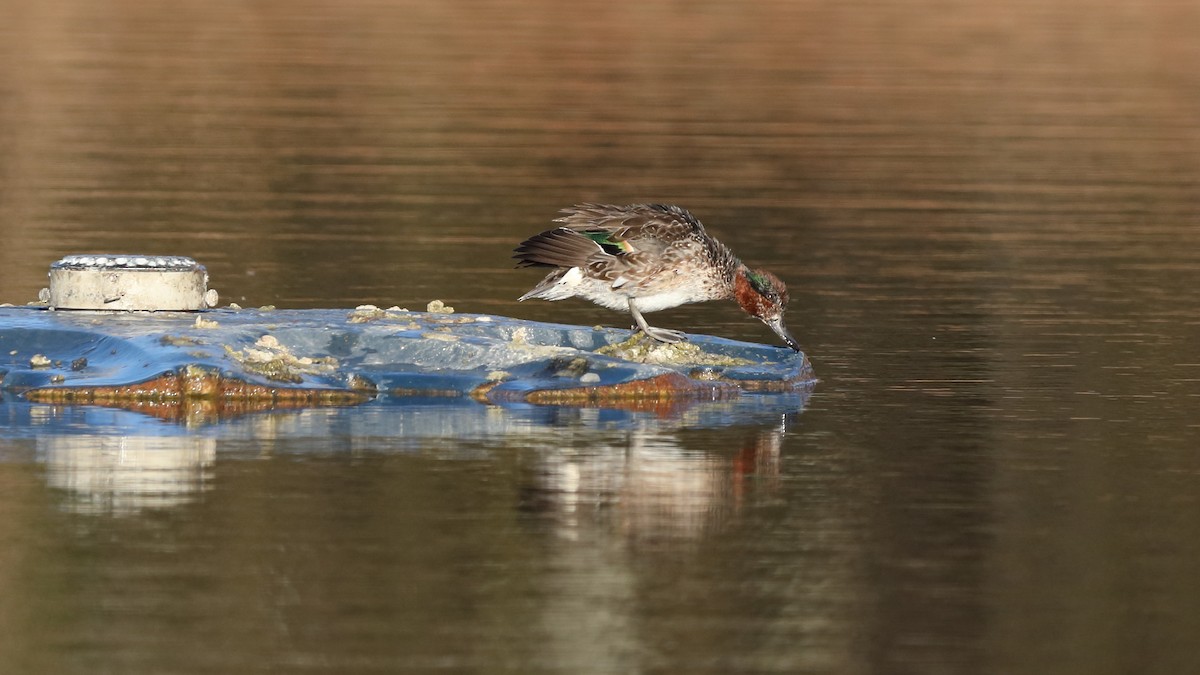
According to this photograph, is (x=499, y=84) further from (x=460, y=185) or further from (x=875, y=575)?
(x=875, y=575)

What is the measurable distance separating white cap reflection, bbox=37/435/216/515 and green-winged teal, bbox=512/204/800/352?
4.59 m

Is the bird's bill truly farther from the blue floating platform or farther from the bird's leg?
the bird's leg

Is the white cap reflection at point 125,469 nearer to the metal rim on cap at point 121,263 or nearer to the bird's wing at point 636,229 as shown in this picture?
the metal rim on cap at point 121,263

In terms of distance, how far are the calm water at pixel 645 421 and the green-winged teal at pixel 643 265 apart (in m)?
1.03

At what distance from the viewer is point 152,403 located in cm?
1556

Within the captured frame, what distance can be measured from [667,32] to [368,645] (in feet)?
176

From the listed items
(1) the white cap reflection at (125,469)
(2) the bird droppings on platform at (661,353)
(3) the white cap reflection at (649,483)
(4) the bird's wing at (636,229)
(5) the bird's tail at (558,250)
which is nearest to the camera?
(3) the white cap reflection at (649,483)

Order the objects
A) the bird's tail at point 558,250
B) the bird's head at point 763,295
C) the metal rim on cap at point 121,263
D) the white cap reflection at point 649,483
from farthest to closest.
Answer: the bird's head at point 763,295
the bird's tail at point 558,250
the metal rim on cap at point 121,263
the white cap reflection at point 649,483

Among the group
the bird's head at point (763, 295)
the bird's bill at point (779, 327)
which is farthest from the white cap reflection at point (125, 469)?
the bird's bill at point (779, 327)

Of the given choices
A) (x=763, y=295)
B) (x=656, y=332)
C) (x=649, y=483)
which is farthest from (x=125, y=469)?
(x=763, y=295)

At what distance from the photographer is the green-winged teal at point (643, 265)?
18.1 metres

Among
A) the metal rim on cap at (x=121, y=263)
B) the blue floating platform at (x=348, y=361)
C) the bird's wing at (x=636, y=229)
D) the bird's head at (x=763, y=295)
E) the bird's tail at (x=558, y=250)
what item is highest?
the bird's wing at (x=636, y=229)

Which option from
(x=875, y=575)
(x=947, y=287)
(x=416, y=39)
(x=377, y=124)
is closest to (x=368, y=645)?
(x=875, y=575)

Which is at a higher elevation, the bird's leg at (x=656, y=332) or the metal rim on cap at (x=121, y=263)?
the metal rim on cap at (x=121, y=263)
